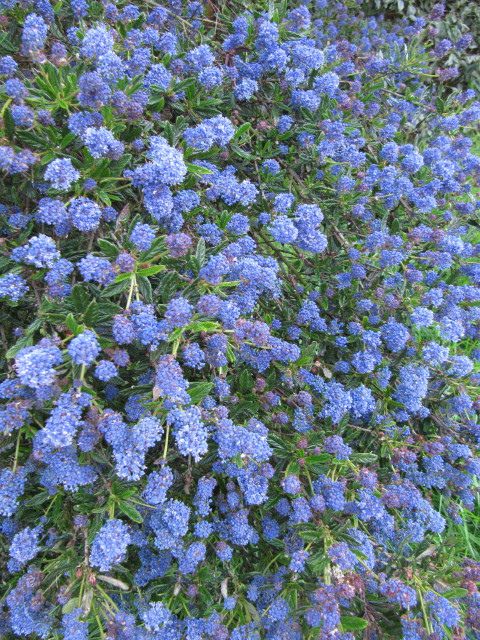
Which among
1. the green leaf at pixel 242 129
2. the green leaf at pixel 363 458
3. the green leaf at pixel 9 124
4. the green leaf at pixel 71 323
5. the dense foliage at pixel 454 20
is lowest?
the green leaf at pixel 363 458

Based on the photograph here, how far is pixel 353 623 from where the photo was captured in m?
2.21

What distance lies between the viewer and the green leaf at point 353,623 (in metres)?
2.18

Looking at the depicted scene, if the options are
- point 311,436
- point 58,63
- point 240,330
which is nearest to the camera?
point 240,330

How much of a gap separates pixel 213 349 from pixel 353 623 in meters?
1.23

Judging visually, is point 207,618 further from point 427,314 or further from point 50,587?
point 427,314

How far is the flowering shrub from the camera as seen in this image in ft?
6.98

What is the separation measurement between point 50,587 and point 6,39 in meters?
2.45

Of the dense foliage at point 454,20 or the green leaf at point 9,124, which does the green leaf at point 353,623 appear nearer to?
the green leaf at point 9,124

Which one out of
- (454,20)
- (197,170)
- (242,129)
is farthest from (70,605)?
(454,20)

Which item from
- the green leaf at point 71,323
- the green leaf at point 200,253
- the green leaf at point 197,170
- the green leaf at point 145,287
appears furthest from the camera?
the green leaf at point 197,170

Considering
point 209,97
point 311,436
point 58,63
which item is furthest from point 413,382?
point 58,63

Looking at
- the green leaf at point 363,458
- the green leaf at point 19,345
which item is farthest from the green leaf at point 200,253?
the green leaf at point 363,458

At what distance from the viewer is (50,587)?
227cm

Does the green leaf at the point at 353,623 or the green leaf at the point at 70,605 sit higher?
the green leaf at the point at 353,623
